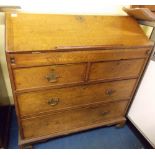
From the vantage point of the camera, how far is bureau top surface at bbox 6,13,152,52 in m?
0.91

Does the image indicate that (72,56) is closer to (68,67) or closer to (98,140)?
(68,67)

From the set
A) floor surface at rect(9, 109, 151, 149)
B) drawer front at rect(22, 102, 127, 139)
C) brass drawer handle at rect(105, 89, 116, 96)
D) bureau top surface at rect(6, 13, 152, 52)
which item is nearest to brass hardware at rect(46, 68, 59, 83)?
bureau top surface at rect(6, 13, 152, 52)

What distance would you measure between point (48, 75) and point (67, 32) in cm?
30

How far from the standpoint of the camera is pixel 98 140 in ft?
4.90

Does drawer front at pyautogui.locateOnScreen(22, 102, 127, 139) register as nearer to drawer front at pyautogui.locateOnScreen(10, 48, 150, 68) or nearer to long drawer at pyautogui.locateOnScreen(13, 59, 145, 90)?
long drawer at pyautogui.locateOnScreen(13, 59, 145, 90)

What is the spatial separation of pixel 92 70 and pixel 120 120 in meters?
0.71

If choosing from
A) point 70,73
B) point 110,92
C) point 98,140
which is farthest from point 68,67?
point 98,140

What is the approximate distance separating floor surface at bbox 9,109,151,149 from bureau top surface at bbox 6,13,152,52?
0.90 metres

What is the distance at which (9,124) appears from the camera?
5.06 feet

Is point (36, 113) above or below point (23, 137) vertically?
above

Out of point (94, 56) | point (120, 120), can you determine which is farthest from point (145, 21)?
point (120, 120)

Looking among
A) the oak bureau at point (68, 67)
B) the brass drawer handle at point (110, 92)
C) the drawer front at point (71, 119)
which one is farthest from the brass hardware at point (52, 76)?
the brass drawer handle at point (110, 92)

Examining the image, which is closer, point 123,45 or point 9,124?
point 123,45
